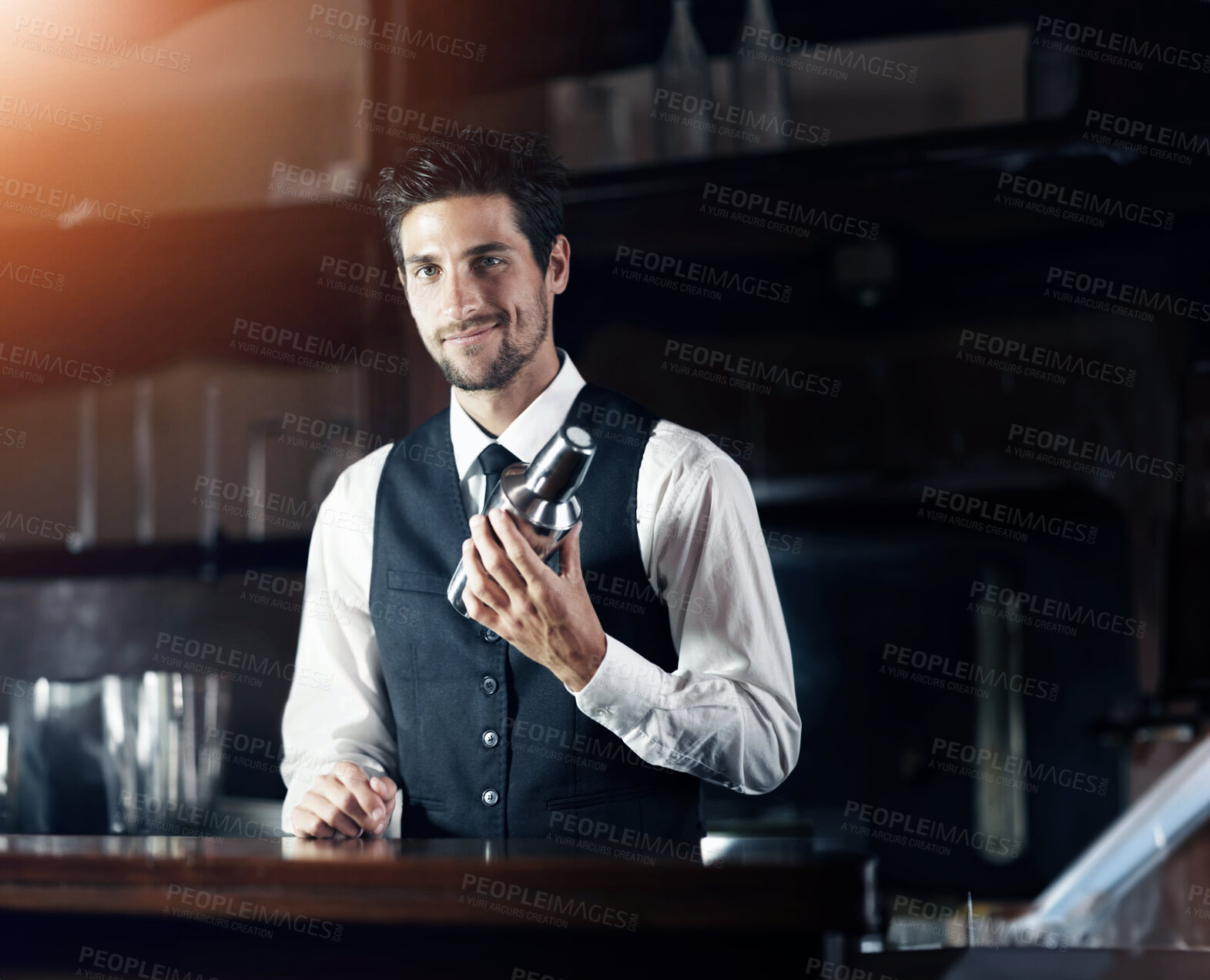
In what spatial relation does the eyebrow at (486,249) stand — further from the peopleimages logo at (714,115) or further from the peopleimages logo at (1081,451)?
the peopleimages logo at (1081,451)

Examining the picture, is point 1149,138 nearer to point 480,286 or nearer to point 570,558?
point 480,286

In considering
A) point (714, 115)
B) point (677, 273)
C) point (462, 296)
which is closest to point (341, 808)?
point (462, 296)

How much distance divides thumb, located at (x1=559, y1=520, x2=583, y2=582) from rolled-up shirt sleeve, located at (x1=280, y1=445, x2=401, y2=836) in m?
0.36

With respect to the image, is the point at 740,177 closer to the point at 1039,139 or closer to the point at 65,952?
the point at 1039,139

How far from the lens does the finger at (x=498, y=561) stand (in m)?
1.15

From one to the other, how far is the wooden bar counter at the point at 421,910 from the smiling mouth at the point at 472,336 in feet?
2.05

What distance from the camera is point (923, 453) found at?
2527mm

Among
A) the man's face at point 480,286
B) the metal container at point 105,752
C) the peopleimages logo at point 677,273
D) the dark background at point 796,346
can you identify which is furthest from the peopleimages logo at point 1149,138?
the metal container at point 105,752

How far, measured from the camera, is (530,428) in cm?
140

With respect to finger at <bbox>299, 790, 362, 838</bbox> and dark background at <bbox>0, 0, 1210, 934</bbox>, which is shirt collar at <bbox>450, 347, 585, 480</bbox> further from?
finger at <bbox>299, 790, 362, 838</bbox>

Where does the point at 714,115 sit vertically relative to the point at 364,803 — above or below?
above

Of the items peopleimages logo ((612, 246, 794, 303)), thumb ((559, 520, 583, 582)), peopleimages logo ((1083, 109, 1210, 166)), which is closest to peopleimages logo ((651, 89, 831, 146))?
peopleimages logo ((612, 246, 794, 303))

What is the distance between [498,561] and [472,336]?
36cm

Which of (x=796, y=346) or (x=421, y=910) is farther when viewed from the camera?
(x=796, y=346)
